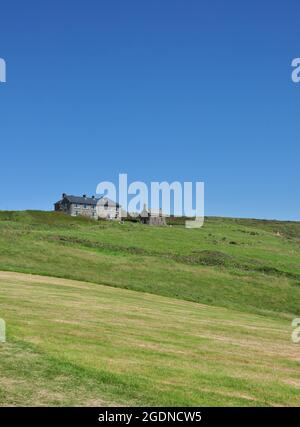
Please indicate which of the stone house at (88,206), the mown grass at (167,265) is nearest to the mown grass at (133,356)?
the mown grass at (167,265)

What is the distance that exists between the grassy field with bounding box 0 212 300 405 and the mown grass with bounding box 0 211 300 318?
0.62 feet

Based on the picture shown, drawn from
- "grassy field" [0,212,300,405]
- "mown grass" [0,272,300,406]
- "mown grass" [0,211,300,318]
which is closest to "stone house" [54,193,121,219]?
"mown grass" [0,211,300,318]

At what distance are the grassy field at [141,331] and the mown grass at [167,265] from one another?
A: 0.19 m

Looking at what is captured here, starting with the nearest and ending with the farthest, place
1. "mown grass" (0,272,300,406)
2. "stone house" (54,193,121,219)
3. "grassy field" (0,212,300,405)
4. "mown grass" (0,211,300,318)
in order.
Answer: "mown grass" (0,272,300,406) < "grassy field" (0,212,300,405) < "mown grass" (0,211,300,318) < "stone house" (54,193,121,219)

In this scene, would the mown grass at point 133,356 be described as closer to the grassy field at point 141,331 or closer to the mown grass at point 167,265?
the grassy field at point 141,331

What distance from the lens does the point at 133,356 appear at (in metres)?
18.4

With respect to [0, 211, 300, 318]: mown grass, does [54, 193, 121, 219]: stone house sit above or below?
above

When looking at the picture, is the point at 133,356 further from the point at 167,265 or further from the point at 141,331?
the point at 167,265

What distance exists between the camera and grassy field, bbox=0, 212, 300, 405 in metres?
14.2

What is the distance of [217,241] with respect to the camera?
88875mm

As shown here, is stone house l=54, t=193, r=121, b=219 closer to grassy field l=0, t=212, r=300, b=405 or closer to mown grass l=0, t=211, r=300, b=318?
mown grass l=0, t=211, r=300, b=318

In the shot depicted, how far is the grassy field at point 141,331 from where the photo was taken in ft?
46.7
